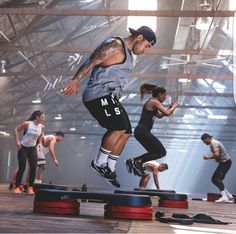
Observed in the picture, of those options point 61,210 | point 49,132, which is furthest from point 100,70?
point 49,132

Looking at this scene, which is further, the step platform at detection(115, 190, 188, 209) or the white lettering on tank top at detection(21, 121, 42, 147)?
the white lettering on tank top at detection(21, 121, 42, 147)

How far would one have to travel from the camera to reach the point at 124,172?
31125mm

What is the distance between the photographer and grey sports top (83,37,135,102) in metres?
3.25

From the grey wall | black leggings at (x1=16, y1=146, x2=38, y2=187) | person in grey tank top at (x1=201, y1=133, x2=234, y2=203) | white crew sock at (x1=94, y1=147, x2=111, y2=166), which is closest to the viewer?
white crew sock at (x1=94, y1=147, x2=111, y2=166)

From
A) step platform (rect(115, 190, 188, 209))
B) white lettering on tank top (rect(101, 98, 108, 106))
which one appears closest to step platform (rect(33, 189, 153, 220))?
white lettering on tank top (rect(101, 98, 108, 106))

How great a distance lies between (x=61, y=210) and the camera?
3.24 metres

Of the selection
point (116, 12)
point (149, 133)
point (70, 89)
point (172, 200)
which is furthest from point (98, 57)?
point (116, 12)

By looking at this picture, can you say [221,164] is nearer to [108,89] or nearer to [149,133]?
[149,133]

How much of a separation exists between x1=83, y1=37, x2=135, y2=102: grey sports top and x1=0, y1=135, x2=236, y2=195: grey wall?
22.5 metres

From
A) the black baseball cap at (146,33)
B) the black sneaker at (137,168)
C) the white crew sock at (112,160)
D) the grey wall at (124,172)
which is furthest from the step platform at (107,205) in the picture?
the grey wall at (124,172)

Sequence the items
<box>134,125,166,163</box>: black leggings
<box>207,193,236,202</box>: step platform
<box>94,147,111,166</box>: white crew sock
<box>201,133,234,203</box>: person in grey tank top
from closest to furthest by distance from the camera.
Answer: <box>94,147,111,166</box>: white crew sock, <box>134,125,166,163</box>: black leggings, <box>201,133,234,203</box>: person in grey tank top, <box>207,193,236,202</box>: step platform

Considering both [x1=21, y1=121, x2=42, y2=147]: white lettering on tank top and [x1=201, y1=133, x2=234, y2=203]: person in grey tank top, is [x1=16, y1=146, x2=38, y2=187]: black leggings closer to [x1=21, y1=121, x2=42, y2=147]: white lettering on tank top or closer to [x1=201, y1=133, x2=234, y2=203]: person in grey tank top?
[x1=21, y1=121, x2=42, y2=147]: white lettering on tank top

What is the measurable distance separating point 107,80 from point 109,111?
0.25 m

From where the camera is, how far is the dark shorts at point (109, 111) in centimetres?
322
